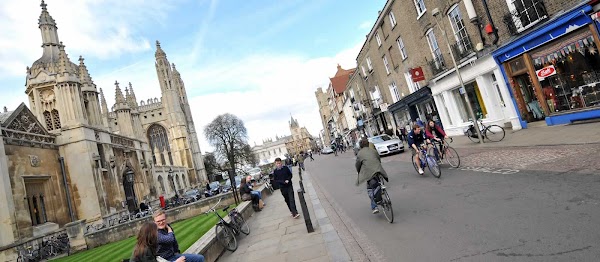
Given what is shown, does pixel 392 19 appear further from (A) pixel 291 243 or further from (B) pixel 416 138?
(A) pixel 291 243

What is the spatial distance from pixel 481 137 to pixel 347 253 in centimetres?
1090

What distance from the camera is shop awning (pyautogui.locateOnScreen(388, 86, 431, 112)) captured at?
2208cm

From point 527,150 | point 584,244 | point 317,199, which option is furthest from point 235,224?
point 527,150

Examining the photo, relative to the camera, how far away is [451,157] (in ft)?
32.3

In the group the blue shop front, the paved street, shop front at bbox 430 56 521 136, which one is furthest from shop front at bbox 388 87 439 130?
the paved street

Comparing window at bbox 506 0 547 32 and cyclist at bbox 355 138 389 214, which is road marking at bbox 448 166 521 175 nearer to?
cyclist at bbox 355 138 389 214

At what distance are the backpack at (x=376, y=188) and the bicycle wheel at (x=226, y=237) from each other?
3202 millimetres

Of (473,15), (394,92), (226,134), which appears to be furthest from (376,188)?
(226,134)

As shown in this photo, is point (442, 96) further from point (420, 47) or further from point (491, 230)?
point (491, 230)

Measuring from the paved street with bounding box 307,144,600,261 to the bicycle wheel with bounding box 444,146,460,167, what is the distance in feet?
1.91

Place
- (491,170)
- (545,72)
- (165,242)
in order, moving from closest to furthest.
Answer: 1. (165,242)
2. (491,170)
3. (545,72)

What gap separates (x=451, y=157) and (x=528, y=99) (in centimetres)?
717

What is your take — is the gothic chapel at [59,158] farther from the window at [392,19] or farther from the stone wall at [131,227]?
the window at [392,19]

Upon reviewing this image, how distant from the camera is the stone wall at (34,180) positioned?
14.3 meters
